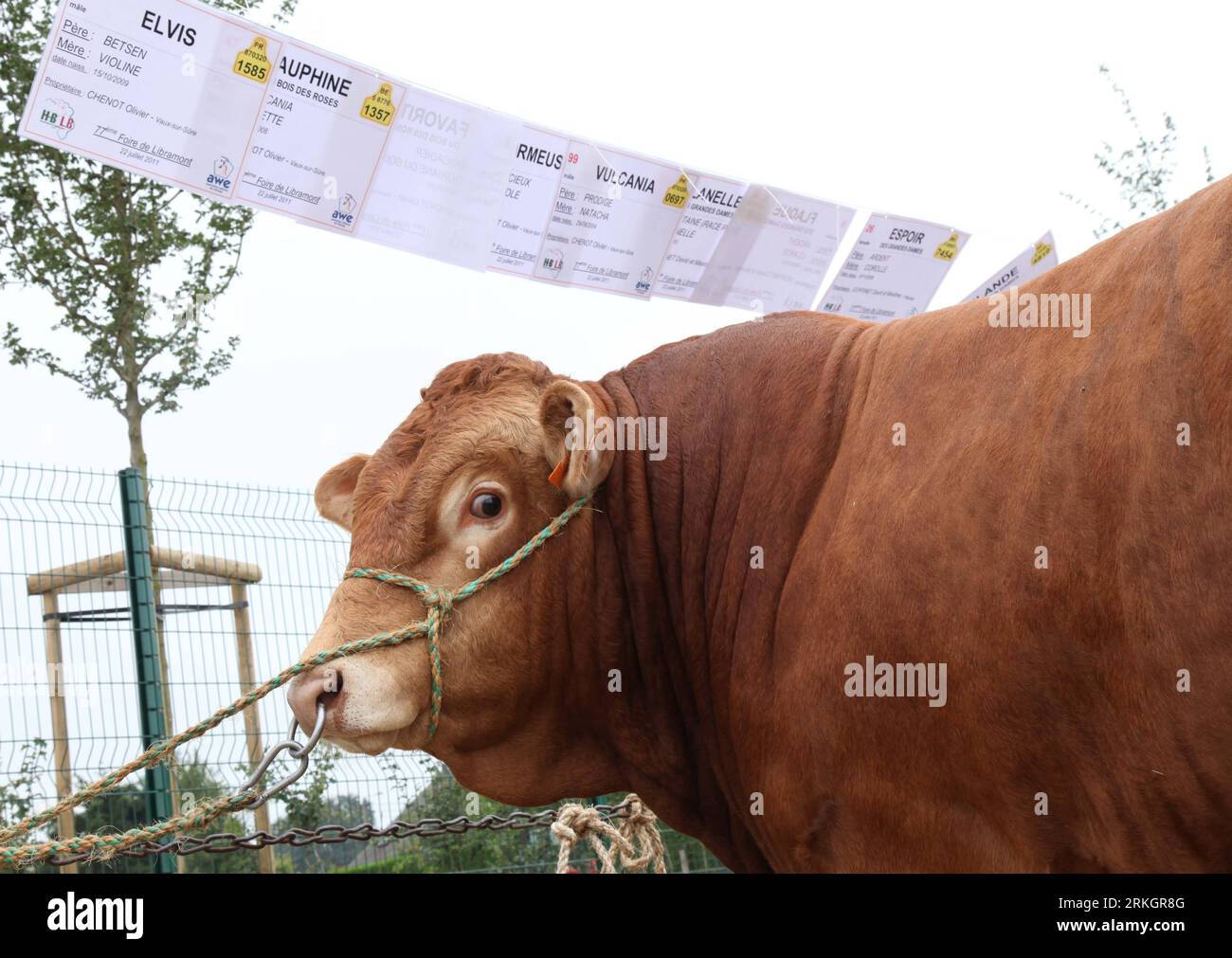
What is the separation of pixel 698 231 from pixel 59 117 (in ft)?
9.34

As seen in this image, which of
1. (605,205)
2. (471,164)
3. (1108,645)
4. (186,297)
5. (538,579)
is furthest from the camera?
(186,297)

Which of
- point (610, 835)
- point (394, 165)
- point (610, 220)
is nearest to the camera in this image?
point (610, 835)

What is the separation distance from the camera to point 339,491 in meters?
3.52

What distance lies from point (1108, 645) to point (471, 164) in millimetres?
3592

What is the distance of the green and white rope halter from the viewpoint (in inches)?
109

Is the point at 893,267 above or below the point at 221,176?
above

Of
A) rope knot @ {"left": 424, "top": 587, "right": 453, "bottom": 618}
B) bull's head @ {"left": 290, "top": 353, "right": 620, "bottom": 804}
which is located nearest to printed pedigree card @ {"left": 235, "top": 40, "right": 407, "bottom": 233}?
bull's head @ {"left": 290, "top": 353, "right": 620, "bottom": 804}

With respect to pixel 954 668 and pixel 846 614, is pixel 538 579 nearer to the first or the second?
pixel 846 614

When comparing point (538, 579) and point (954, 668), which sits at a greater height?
point (538, 579)
